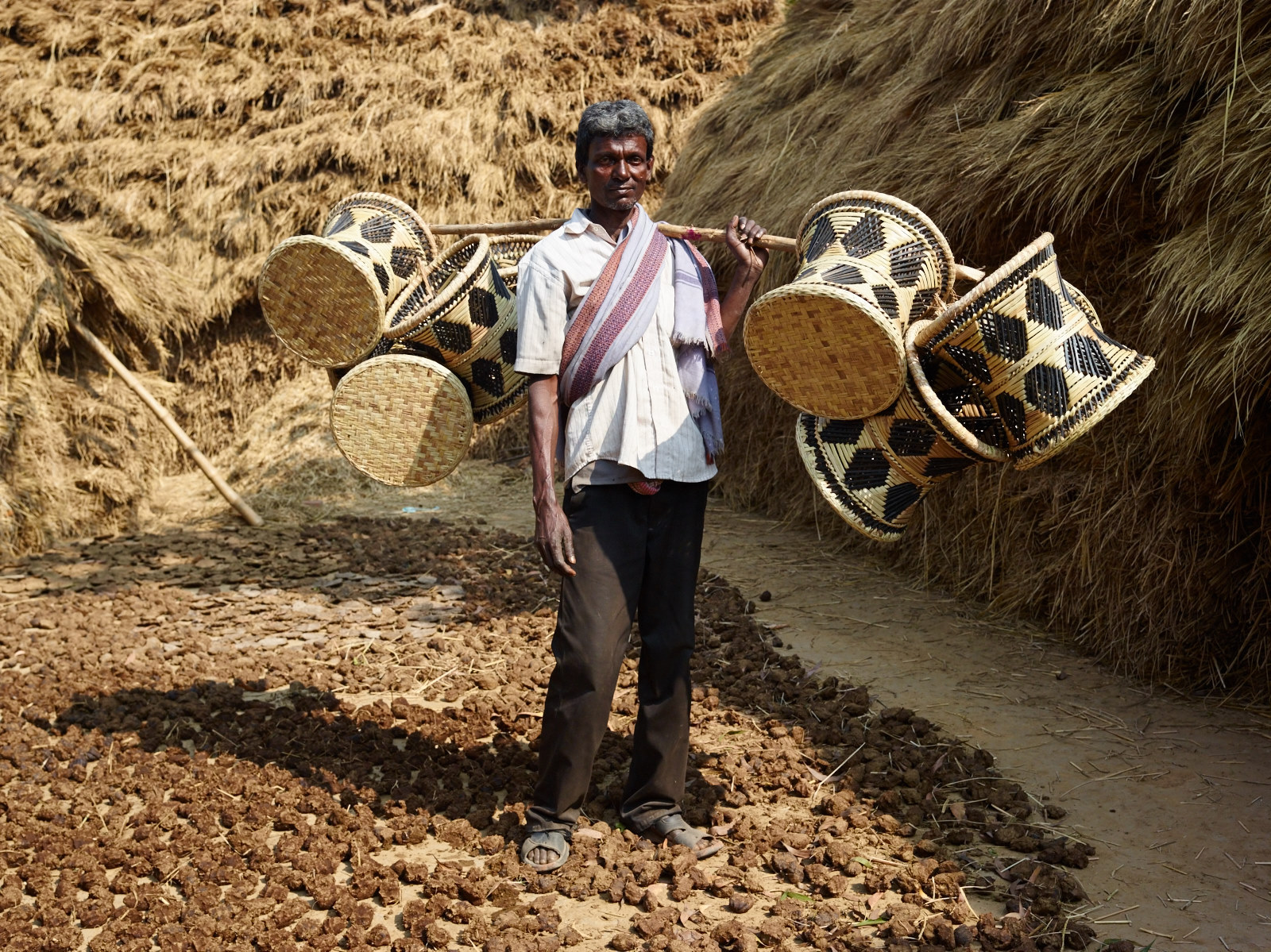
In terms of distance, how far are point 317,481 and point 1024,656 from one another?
15.0 ft

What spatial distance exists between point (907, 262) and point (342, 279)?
1337 millimetres

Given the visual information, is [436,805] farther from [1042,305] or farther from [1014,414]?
[1042,305]

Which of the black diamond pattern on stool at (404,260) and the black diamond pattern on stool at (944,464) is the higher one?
the black diamond pattern on stool at (404,260)

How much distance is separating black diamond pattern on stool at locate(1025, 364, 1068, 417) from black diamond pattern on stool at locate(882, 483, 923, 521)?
37 centimetres

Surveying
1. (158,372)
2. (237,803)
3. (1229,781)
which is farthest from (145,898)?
(158,372)

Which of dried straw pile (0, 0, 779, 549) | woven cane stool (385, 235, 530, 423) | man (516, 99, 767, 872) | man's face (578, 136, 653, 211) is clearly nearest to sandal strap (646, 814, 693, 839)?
man (516, 99, 767, 872)

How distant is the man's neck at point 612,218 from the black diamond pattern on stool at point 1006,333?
31.3 inches

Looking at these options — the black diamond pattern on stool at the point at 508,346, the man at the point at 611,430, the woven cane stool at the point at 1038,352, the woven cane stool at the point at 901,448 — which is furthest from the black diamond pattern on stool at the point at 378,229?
the woven cane stool at the point at 1038,352

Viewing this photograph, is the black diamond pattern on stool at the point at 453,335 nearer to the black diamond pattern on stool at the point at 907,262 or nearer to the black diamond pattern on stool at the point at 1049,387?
the black diamond pattern on stool at the point at 907,262

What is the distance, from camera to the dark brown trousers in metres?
2.26

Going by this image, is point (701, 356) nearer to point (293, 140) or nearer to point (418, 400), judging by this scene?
point (418, 400)

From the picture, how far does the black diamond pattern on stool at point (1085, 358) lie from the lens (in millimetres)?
2068

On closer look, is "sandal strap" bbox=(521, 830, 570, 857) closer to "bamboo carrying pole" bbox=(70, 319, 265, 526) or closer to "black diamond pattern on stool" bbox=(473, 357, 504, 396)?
"black diamond pattern on stool" bbox=(473, 357, 504, 396)

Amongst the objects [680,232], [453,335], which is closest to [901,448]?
[680,232]
